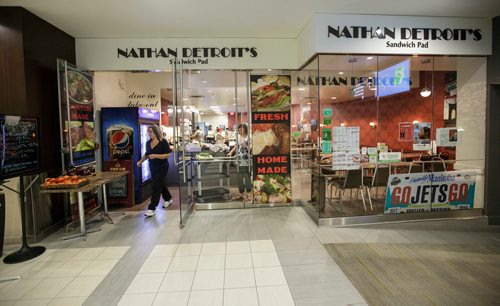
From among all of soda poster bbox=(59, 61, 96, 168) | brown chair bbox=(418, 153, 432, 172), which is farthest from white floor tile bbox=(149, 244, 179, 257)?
brown chair bbox=(418, 153, 432, 172)

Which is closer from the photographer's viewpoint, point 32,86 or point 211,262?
point 211,262

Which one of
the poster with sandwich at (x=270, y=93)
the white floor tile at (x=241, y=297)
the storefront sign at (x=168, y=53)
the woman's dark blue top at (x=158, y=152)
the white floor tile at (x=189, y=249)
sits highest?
the storefront sign at (x=168, y=53)

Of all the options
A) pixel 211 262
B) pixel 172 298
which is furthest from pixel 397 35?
pixel 172 298

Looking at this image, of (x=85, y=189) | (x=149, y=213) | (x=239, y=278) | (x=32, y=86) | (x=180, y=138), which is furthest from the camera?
(x=149, y=213)

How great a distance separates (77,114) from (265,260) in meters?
3.71

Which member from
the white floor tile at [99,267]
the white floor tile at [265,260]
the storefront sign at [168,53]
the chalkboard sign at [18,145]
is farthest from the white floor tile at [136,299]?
the storefront sign at [168,53]

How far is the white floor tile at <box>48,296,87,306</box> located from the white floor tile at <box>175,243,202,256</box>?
44.7 inches

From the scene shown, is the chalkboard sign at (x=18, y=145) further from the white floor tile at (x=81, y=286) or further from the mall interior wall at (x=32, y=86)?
the white floor tile at (x=81, y=286)

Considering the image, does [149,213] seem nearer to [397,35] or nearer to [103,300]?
[103,300]

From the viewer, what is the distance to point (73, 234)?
431 centimetres

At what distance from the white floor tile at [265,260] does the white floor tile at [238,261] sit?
0.20ft

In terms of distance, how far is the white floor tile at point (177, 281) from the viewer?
2.83 meters

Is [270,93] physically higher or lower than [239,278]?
higher

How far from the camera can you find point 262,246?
3.79 meters
